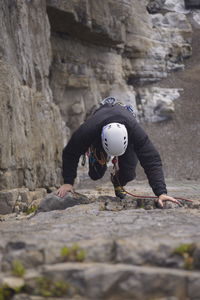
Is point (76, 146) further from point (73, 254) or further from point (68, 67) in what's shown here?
point (68, 67)

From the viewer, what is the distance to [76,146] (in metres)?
4.89

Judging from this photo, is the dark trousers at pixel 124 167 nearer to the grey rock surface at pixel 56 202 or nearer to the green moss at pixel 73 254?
the grey rock surface at pixel 56 202

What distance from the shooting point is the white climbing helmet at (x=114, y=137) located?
466 cm

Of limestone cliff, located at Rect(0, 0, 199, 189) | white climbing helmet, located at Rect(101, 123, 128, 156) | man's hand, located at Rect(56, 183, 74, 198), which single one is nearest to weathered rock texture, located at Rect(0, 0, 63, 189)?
limestone cliff, located at Rect(0, 0, 199, 189)

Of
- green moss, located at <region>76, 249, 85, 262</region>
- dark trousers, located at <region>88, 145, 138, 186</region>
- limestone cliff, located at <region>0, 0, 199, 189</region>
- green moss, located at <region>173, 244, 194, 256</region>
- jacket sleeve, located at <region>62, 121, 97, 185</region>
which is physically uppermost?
limestone cliff, located at <region>0, 0, 199, 189</region>

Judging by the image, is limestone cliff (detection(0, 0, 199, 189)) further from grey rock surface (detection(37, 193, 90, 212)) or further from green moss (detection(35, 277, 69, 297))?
green moss (detection(35, 277, 69, 297))

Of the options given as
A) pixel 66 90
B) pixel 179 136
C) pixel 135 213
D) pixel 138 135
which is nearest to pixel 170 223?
pixel 135 213

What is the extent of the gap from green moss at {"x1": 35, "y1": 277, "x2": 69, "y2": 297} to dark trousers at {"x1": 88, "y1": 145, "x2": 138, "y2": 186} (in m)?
3.19

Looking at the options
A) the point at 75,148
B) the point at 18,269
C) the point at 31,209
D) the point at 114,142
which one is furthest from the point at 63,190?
the point at 18,269

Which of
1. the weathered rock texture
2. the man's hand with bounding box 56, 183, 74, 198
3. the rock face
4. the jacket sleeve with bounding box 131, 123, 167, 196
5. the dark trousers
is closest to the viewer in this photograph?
the jacket sleeve with bounding box 131, 123, 167, 196

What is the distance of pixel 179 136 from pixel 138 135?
1435cm

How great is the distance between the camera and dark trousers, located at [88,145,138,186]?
18.0 feet

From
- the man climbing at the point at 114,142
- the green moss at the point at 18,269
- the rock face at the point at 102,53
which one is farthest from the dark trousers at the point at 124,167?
the rock face at the point at 102,53

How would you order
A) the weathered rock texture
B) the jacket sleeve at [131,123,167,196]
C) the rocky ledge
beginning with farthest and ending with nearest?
A: the weathered rock texture, the jacket sleeve at [131,123,167,196], the rocky ledge
